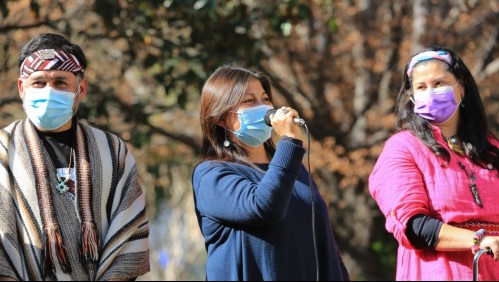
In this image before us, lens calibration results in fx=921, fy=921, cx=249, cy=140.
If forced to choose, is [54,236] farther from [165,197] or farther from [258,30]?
[165,197]

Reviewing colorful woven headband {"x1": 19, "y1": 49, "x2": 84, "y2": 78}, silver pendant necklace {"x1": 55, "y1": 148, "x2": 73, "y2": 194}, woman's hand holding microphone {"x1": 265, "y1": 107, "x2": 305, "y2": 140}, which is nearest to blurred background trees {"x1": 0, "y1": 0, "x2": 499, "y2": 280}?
colorful woven headband {"x1": 19, "y1": 49, "x2": 84, "y2": 78}

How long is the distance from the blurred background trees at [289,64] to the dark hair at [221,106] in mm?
3456

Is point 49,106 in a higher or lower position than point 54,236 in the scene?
higher

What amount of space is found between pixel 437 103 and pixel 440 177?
0.39 meters

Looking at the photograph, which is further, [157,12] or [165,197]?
[165,197]

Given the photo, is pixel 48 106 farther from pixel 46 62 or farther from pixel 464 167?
pixel 464 167

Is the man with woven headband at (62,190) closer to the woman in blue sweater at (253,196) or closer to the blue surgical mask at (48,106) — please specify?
the blue surgical mask at (48,106)

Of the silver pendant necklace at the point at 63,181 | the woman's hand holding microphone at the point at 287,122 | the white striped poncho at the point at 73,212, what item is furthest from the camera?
the silver pendant necklace at the point at 63,181

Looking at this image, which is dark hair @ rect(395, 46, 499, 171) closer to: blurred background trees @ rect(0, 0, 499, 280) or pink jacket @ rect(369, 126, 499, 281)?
pink jacket @ rect(369, 126, 499, 281)

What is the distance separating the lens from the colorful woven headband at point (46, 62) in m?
4.01

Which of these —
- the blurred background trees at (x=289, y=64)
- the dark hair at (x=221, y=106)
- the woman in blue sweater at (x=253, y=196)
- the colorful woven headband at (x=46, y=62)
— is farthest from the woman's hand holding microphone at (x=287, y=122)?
the blurred background trees at (x=289, y=64)

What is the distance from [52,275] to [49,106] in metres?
0.72

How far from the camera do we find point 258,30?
28.9 feet

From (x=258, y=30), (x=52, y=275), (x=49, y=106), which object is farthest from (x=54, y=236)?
(x=258, y=30)
